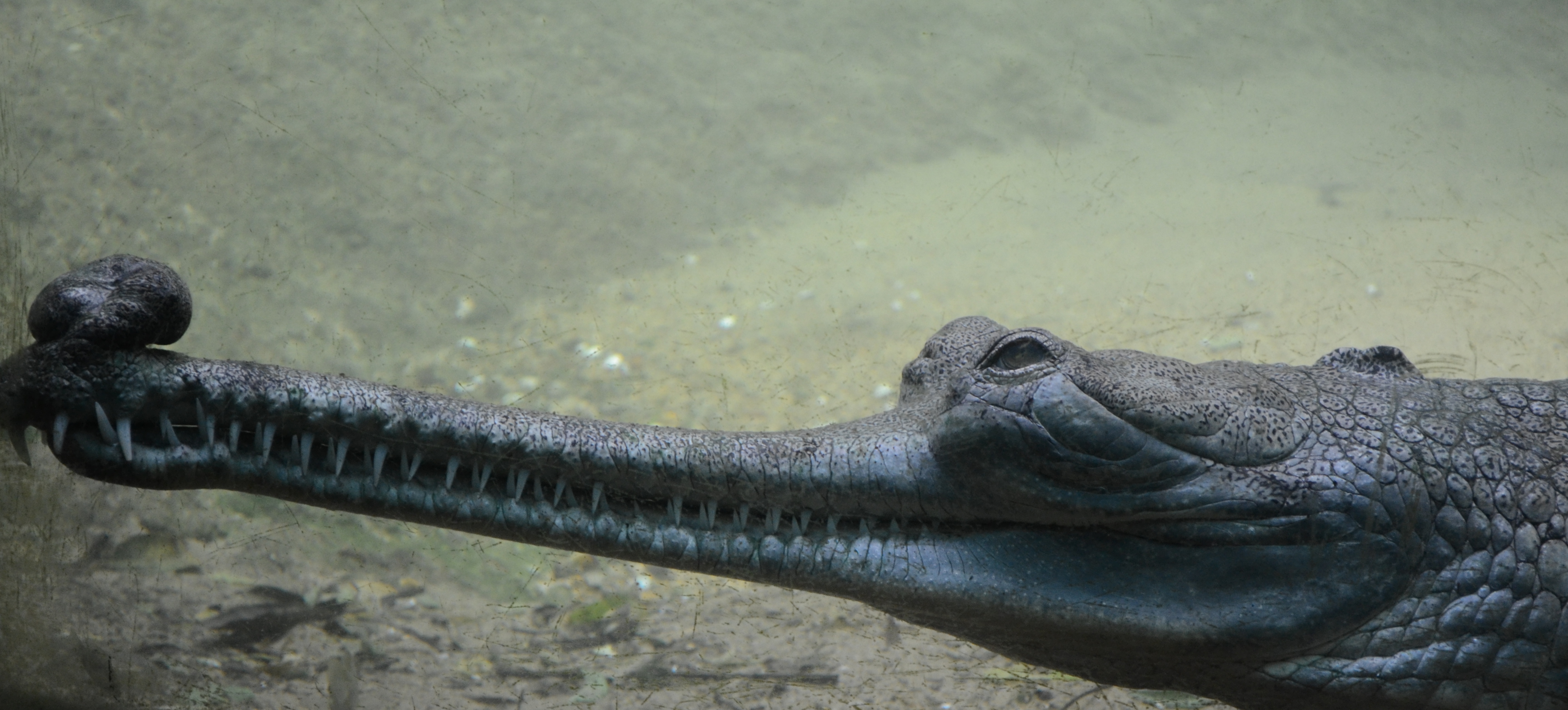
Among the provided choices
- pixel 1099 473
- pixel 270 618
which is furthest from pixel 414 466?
pixel 270 618

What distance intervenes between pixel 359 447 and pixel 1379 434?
7.72ft

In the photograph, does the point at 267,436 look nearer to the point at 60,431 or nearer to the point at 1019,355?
the point at 60,431

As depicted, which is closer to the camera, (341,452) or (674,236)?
(341,452)

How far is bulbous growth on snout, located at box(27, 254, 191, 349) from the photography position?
2.30 meters

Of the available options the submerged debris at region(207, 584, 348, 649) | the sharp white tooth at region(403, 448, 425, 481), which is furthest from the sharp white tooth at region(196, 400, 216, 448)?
the submerged debris at region(207, 584, 348, 649)

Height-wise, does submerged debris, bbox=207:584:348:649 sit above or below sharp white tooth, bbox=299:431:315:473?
below

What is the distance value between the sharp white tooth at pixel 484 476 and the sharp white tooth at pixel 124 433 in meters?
0.68

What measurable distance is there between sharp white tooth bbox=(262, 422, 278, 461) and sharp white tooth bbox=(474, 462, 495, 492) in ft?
→ 1.40

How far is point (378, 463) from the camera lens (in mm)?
2498

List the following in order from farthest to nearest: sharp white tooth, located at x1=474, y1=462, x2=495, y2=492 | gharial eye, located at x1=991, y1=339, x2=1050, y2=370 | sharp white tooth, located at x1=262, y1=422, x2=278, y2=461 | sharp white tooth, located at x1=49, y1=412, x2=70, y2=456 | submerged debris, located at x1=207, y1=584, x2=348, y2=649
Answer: submerged debris, located at x1=207, y1=584, x2=348, y2=649
gharial eye, located at x1=991, y1=339, x2=1050, y2=370
sharp white tooth, located at x1=474, y1=462, x2=495, y2=492
sharp white tooth, located at x1=262, y1=422, x2=278, y2=461
sharp white tooth, located at x1=49, y1=412, x2=70, y2=456

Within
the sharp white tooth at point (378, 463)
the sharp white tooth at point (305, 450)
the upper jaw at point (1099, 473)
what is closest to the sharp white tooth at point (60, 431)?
the sharp white tooth at point (305, 450)

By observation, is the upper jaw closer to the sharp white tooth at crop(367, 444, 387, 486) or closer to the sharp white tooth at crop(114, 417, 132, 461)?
the sharp white tooth at crop(367, 444, 387, 486)

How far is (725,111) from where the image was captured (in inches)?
258

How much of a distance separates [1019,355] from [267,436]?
5.53 ft
